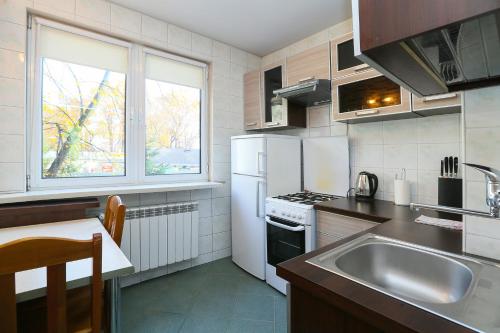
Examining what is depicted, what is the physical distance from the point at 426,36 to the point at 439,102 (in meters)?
1.33

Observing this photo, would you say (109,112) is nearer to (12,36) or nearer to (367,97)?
(12,36)

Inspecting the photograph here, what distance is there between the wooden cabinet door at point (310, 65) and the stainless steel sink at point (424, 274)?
1609 mm

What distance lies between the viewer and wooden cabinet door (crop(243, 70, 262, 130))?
2840 mm

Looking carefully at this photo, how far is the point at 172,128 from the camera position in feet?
8.63

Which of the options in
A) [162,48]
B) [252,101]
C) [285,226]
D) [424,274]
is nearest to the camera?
[424,274]

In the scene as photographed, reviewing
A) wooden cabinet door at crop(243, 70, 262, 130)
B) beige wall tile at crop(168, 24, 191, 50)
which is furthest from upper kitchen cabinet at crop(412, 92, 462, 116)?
beige wall tile at crop(168, 24, 191, 50)

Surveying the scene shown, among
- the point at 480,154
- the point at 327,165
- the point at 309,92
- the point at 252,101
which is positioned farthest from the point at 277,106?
the point at 480,154

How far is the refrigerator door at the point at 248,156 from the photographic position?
2373mm

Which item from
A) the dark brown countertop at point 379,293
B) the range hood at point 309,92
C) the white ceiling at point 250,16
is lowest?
the dark brown countertop at point 379,293

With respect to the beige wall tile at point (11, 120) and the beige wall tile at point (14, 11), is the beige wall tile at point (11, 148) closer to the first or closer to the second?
the beige wall tile at point (11, 120)

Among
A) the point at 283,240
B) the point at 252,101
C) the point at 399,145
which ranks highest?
the point at 252,101

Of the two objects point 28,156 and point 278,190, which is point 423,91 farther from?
point 28,156

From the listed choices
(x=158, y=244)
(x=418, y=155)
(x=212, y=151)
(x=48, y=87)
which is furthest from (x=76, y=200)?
(x=418, y=155)

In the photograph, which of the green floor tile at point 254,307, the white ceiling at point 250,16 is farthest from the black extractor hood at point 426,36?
the green floor tile at point 254,307
